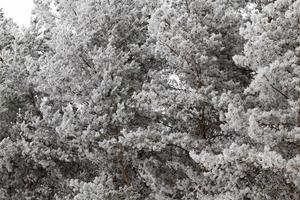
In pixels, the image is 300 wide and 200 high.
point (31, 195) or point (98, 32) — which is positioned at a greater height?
point (98, 32)

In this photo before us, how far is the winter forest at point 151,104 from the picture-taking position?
39.7 ft

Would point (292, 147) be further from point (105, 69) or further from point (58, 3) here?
point (58, 3)

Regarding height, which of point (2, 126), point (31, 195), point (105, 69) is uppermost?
point (105, 69)

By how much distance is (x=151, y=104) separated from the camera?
14.6 m

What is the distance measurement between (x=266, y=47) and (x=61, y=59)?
629 cm

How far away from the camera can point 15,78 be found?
17156 mm

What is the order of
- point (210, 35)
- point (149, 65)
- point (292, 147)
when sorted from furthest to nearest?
point (149, 65) < point (210, 35) < point (292, 147)

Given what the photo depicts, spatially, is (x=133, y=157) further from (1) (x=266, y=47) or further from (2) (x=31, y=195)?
(1) (x=266, y=47)

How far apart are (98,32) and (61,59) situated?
54.7 inches

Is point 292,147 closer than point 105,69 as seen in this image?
Yes

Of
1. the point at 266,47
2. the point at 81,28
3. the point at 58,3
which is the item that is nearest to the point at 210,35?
the point at 266,47

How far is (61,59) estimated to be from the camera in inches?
611

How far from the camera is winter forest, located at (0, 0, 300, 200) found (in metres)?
12.1

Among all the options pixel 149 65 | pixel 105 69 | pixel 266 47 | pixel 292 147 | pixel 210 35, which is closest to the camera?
pixel 266 47
